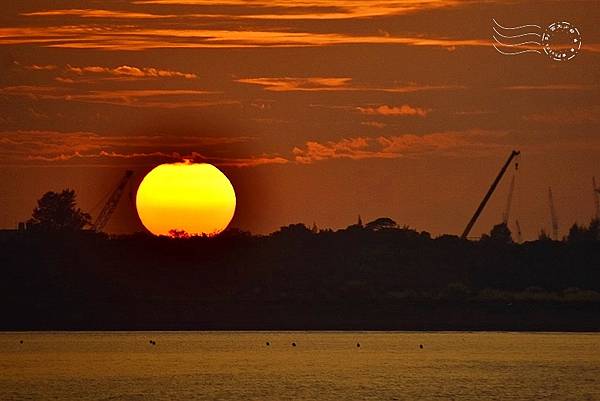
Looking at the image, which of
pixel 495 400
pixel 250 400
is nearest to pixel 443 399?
pixel 495 400

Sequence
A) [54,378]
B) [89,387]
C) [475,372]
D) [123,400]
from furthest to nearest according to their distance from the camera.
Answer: [475,372], [54,378], [89,387], [123,400]

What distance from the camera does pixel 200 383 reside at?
577 ft

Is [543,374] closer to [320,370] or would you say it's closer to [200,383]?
[320,370]

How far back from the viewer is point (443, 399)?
6186 inches

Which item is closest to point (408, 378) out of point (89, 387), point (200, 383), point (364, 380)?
point (364, 380)

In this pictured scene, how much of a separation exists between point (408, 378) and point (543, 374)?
611 inches

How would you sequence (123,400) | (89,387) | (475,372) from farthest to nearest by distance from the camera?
(475,372), (89,387), (123,400)

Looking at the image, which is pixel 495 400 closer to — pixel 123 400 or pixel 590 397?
pixel 590 397

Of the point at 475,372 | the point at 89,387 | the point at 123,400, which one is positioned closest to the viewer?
the point at 123,400

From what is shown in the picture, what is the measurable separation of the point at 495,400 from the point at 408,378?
30277 millimetres

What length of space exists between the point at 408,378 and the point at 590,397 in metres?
31.1

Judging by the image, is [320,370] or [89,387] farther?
[320,370]

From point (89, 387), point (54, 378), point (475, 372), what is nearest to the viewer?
point (89, 387)

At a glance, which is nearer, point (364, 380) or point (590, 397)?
point (590, 397)
